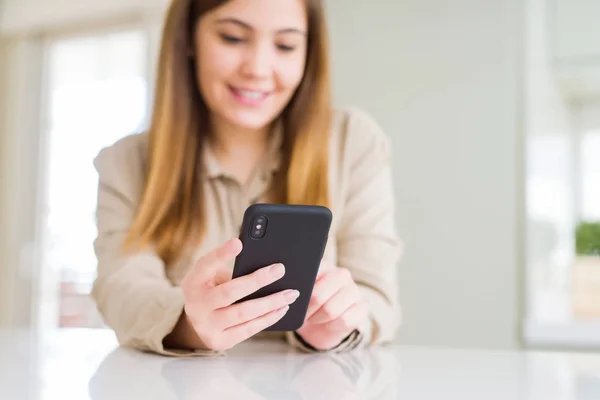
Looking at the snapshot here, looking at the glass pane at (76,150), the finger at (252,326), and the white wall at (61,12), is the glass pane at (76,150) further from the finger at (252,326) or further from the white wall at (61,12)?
the finger at (252,326)

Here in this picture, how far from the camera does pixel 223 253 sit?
1.81 feet

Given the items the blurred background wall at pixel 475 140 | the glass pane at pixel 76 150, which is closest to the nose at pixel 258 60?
the blurred background wall at pixel 475 140

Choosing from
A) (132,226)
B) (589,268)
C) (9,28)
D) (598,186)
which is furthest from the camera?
(9,28)

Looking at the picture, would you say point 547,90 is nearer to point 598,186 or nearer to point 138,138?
point 598,186

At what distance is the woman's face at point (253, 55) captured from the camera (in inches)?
37.4

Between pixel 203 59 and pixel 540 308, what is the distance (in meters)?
1.24

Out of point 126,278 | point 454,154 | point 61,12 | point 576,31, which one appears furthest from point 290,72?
point 61,12

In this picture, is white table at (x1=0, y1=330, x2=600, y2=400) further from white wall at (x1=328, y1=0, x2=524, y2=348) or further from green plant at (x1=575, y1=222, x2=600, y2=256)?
green plant at (x1=575, y1=222, x2=600, y2=256)

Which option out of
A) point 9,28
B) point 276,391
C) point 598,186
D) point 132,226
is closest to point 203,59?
point 132,226

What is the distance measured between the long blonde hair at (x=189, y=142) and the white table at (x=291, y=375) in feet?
0.64

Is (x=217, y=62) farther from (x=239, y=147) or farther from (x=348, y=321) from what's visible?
(x=348, y=321)

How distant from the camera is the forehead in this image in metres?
0.94

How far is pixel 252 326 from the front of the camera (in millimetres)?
629

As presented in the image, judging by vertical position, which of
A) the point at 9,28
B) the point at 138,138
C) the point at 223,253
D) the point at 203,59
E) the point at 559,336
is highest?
the point at 9,28
